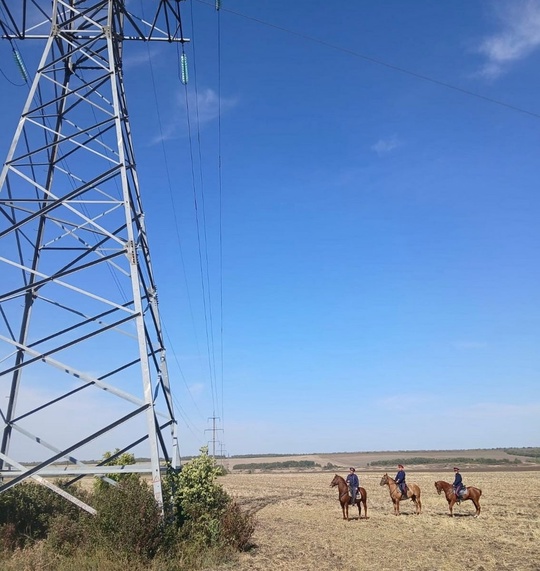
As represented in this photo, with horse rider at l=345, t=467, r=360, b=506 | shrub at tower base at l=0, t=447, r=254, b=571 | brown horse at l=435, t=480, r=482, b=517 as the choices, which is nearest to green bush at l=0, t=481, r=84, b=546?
shrub at tower base at l=0, t=447, r=254, b=571

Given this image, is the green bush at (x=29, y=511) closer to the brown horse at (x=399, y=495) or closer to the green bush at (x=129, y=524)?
the green bush at (x=129, y=524)

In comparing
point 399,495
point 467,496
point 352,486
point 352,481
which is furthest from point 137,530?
point 467,496

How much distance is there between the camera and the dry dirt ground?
12352 millimetres

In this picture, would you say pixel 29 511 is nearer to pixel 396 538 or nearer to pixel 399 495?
pixel 396 538

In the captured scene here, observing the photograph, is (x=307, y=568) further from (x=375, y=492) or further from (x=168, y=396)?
(x=375, y=492)

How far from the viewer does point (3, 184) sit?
42.6ft

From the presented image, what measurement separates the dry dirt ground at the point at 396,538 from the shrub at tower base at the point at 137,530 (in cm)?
96

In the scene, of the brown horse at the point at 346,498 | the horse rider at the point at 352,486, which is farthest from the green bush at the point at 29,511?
the horse rider at the point at 352,486

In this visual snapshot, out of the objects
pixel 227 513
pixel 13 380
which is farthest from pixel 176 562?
pixel 13 380

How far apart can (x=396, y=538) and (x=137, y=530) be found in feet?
29.2

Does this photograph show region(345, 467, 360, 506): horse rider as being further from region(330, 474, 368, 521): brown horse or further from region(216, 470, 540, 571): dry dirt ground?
region(216, 470, 540, 571): dry dirt ground

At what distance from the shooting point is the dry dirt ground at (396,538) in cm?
1235

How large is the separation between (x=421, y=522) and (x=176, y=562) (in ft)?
38.9

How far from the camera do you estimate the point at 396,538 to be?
16.0 metres
